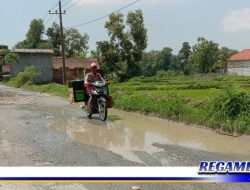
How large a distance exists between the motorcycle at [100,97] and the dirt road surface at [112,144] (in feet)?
1.26

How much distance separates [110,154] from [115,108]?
1058cm

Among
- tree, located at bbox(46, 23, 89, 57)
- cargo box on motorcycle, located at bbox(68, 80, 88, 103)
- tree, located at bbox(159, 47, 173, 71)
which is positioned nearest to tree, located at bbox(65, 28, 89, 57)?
tree, located at bbox(46, 23, 89, 57)

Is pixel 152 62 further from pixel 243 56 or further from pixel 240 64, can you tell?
pixel 243 56

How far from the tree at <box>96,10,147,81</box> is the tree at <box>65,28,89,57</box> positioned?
36.8 metres

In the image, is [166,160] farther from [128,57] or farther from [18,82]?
[128,57]

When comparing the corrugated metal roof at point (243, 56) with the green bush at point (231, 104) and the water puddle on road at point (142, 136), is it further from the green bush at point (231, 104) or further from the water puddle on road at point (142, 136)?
the green bush at point (231, 104)

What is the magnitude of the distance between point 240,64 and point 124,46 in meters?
24.2

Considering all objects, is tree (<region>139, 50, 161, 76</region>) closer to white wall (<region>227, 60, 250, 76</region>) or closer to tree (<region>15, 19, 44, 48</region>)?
tree (<region>15, 19, 44, 48</region>)

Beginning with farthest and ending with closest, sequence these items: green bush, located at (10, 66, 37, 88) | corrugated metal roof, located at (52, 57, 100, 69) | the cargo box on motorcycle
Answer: corrugated metal roof, located at (52, 57, 100, 69)
green bush, located at (10, 66, 37, 88)
the cargo box on motorcycle

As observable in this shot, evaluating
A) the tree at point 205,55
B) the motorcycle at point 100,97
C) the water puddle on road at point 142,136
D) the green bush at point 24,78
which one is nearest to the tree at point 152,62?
the tree at point 205,55

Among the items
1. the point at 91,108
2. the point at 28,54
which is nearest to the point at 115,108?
the point at 91,108

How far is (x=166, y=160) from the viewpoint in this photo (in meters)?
7.93

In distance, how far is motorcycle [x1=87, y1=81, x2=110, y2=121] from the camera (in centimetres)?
1352

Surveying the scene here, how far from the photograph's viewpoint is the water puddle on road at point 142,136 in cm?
926
